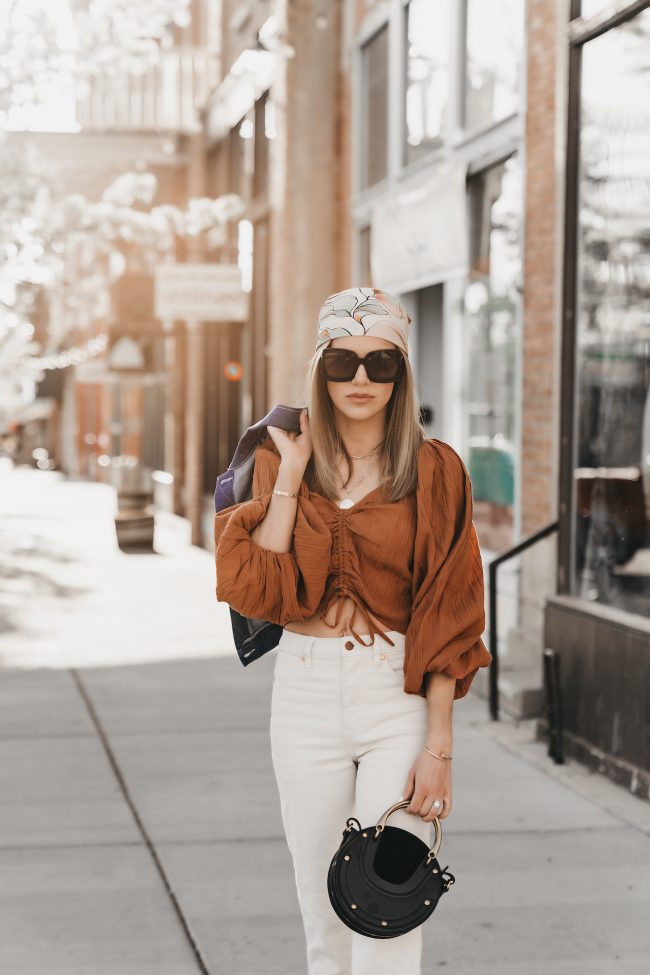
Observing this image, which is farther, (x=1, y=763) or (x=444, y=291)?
(x=444, y=291)

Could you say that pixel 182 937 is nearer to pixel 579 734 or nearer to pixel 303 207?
pixel 579 734

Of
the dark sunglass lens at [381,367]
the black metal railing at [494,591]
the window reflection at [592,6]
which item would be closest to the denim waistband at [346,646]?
the dark sunglass lens at [381,367]

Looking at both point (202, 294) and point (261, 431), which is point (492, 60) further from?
point (202, 294)

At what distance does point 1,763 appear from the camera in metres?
6.96

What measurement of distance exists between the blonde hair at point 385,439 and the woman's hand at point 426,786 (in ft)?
1.87

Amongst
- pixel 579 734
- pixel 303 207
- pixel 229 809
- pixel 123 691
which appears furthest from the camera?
pixel 303 207

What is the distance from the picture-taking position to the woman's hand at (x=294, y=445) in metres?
3.19

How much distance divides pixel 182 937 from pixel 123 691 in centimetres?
435

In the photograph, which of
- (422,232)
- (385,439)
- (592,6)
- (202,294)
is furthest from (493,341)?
(202,294)

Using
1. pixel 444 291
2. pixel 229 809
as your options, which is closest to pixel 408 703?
pixel 229 809

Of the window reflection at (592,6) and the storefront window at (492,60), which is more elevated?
the storefront window at (492,60)

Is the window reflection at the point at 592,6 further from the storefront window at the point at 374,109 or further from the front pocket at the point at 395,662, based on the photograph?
the storefront window at the point at 374,109

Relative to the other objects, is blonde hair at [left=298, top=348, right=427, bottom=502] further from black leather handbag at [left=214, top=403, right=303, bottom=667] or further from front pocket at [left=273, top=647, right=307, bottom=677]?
front pocket at [left=273, top=647, right=307, bottom=677]

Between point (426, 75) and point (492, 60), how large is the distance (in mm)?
1564
